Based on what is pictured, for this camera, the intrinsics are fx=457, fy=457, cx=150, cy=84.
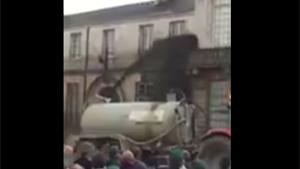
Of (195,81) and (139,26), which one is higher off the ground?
(139,26)

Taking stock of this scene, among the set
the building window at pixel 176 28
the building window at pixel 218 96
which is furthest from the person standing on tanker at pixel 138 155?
the building window at pixel 176 28

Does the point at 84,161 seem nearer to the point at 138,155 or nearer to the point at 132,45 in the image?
the point at 138,155

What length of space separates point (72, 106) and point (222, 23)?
20.9 inches

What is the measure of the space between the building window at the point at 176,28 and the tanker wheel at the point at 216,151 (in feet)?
1.10

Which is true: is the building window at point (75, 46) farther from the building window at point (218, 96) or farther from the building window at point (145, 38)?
the building window at point (218, 96)

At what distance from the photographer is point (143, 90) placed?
1408mm

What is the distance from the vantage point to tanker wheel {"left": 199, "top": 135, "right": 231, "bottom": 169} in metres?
1.24
